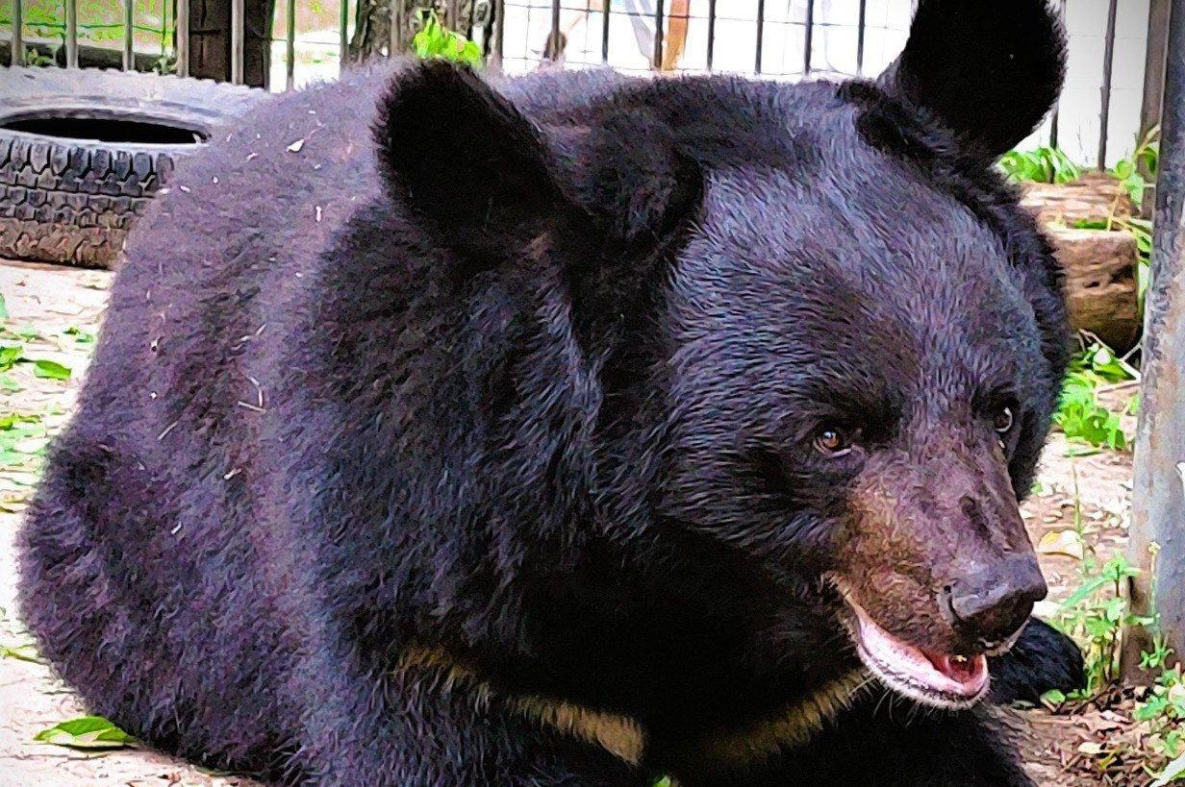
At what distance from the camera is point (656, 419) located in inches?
110

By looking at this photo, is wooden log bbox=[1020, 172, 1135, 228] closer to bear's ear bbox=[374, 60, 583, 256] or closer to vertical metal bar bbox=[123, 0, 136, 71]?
bear's ear bbox=[374, 60, 583, 256]

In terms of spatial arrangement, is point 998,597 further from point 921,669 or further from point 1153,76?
point 1153,76

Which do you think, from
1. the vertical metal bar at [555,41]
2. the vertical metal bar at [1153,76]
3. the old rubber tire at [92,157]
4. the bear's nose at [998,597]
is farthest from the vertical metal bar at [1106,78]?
the bear's nose at [998,597]

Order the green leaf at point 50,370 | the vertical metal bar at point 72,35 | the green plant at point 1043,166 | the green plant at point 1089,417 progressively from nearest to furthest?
the green plant at point 1089,417 < the green leaf at point 50,370 < the green plant at point 1043,166 < the vertical metal bar at point 72,35

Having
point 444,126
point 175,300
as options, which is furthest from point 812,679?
point 175,300

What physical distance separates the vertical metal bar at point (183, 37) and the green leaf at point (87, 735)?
632cm

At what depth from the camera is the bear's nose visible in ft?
8.26

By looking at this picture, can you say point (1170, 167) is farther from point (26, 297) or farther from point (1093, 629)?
point (26, 297)

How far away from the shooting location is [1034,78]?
3154 millimetres

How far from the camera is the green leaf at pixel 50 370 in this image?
651 centimetres

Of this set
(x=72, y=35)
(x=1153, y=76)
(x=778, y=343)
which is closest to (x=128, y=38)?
(x=72, y=35)

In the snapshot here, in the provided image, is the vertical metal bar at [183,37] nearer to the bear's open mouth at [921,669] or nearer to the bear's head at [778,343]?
the bear's head at [778,343]

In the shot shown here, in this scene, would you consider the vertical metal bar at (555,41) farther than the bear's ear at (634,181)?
Yes

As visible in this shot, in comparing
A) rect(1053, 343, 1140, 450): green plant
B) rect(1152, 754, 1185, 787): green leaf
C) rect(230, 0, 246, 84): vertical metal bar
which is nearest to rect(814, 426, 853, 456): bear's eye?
rect(1152, 754, 1185, 787): green leaf
